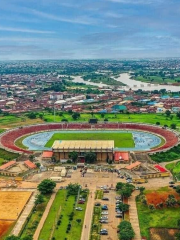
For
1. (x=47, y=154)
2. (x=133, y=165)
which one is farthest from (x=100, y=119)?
(x=133, y=165)

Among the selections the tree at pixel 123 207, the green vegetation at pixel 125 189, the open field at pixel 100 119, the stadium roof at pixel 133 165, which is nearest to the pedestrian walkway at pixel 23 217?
the tree at pixel 123 207

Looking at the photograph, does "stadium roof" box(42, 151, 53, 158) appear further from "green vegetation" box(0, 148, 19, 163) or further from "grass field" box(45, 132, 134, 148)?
"grass field" box(45, 132, 134, 148)

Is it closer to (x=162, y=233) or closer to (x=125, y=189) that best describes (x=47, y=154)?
(x=125, y=189)

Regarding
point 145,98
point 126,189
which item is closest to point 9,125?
point 126,189

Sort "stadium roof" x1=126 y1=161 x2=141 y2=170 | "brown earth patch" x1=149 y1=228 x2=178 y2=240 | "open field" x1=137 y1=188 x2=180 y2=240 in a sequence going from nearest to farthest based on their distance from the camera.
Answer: "brown earth patch" x1=149 y1=228 x2=178 y2=240
"open field" x1=137 y1=188 x2=180 y2=240
"stadium roof" x1=126 y1=161 x2=141 y2=170

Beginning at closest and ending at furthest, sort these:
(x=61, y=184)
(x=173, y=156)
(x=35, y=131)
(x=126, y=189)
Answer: (x=126, y=189)
(x=61, y=184)
(x=173, y=156)
(x=35, y=131)

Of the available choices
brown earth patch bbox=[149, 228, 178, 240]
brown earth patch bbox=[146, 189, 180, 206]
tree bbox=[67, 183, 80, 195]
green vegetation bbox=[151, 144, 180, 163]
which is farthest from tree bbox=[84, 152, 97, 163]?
brown earth patch bbox=[149, 228, 178, 240]

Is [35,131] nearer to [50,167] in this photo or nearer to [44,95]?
[50,167]

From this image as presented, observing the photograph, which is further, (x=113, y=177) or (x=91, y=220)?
(x=113, y=177)
